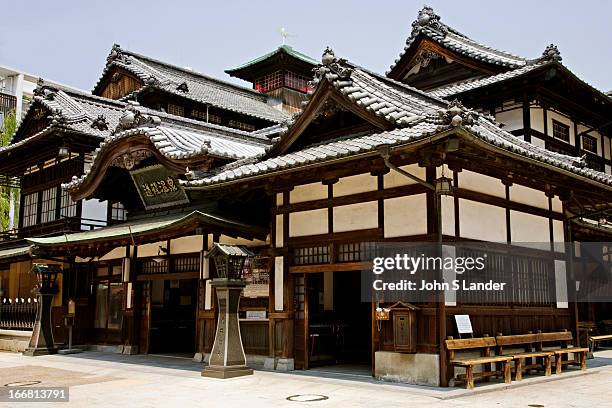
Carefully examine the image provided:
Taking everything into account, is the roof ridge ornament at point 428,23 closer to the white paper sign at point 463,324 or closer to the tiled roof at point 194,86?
the tiled roof at point 194,86

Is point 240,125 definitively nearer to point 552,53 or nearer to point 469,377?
point 552,53

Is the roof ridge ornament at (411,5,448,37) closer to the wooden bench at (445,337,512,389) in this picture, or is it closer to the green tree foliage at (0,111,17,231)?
the wooden bench at (445,337,512,389)

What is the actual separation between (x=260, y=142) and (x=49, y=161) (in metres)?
9.24

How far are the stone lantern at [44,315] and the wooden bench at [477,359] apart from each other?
14.1 metres

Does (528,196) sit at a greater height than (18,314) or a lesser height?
greater

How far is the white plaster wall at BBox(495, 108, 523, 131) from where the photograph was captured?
787 inches

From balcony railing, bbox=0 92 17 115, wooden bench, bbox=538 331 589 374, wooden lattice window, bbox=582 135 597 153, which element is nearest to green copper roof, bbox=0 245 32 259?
wooden bench, bbox=538 331 589 374

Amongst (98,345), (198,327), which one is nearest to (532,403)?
(198,327)

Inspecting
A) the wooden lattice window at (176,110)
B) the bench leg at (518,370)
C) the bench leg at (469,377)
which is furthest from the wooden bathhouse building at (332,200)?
the wooden lattice window at (176,110)

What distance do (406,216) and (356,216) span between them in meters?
1.42

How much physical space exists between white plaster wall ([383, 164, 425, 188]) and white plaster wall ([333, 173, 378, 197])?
0.33 m

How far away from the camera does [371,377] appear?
1403 cm

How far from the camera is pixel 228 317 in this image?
1470 cm

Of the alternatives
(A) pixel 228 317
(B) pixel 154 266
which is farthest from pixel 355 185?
(B) pixel 154 266
